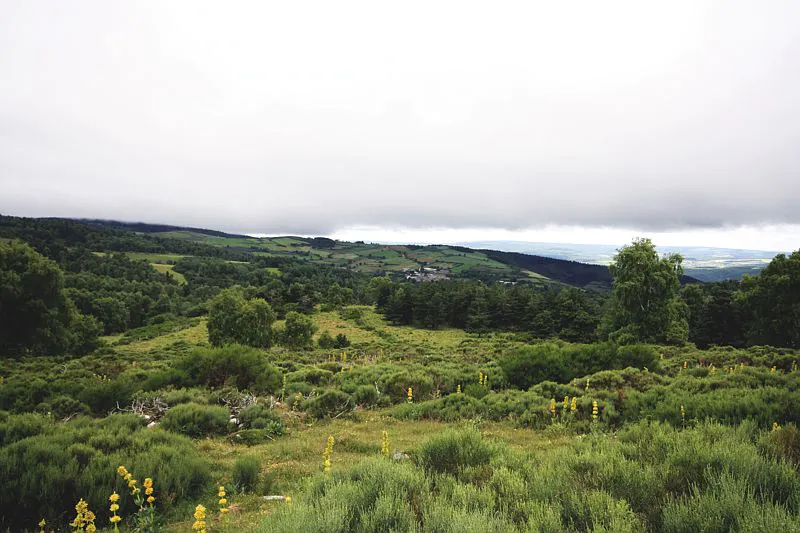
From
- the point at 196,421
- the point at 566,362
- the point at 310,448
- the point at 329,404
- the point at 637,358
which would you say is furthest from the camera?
the point at 637,358

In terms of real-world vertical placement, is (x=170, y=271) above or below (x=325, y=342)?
below

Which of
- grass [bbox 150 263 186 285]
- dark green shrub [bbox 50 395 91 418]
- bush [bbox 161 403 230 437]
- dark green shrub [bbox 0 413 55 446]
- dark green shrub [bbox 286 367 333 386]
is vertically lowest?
grass [bbox 150 263 186 285]

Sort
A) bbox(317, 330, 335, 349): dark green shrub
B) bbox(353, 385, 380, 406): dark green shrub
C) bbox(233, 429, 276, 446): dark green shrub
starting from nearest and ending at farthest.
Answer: bbox(233, 429, 276, 446): dark green shrub < bbox(353, 385, 380, 406): dark green shrub < bbox(317, 330, 335, 349): dark green shrub

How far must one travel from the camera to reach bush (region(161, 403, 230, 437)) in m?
9.38

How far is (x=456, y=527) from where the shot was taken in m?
3.43

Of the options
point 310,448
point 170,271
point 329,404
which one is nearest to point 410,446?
point 310,448

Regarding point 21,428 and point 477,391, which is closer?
point 21,428

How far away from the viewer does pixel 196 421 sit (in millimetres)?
9594

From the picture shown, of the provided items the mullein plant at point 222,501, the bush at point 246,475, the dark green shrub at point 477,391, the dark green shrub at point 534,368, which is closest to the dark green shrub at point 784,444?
the mullein plant at point 222,501

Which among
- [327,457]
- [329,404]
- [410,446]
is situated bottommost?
[329,404]

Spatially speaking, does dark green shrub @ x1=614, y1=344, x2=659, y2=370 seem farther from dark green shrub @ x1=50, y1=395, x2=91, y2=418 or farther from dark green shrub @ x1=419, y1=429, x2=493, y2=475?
dark green shrub @ x1=50, y1=395, x2=91, y2=418

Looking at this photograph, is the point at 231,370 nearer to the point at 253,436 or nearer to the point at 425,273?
the point at 253,436

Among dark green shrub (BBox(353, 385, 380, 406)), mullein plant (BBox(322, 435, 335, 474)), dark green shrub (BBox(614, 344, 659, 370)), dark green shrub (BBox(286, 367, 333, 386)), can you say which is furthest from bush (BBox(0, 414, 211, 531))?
dark green shrub (BBox(614, 344, 659, 370))

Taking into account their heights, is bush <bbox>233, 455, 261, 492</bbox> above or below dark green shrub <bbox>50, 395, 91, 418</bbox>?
above
